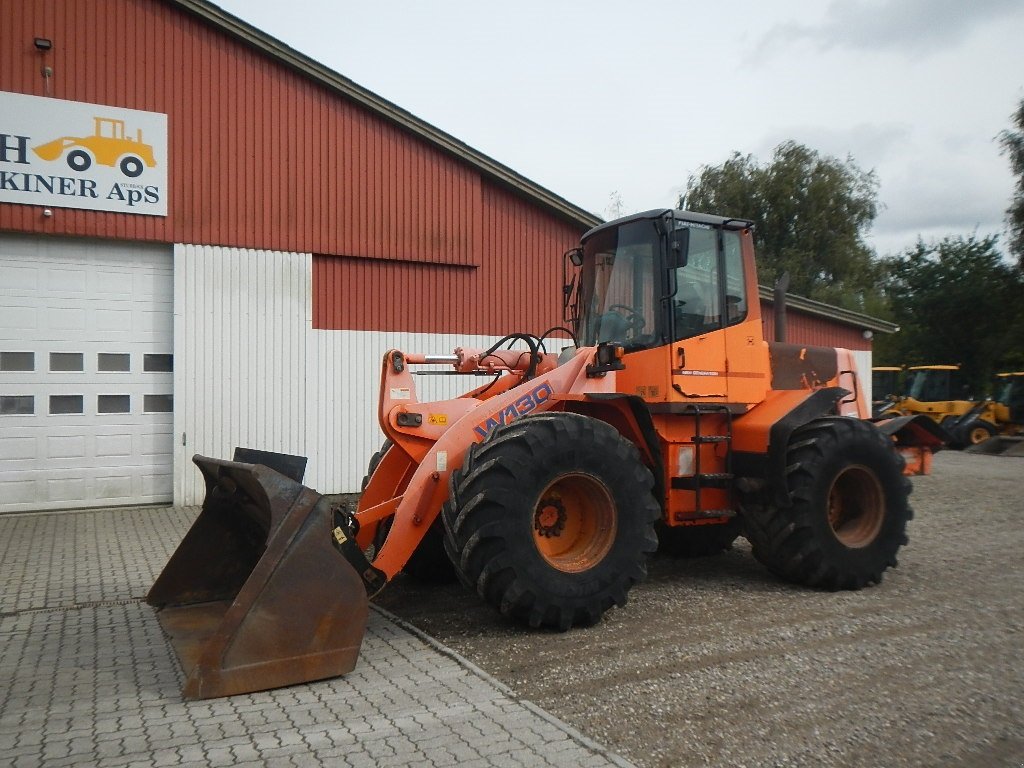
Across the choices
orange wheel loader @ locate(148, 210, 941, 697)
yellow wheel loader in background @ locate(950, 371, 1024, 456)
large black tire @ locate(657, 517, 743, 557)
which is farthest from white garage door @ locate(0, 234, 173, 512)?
yellow wheel loader in background @ locate(950, 371, 1024, 456)

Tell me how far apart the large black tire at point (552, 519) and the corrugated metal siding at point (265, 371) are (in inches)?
279

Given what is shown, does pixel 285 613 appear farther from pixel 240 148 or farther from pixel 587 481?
pixel 240 148

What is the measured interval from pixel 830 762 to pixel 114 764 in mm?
3129

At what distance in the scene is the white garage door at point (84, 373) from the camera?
432 inches

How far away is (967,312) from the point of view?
3269cm

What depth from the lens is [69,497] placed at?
36.8 feet

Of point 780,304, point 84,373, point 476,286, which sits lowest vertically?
point 84,373

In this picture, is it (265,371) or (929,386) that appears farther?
(929,386)

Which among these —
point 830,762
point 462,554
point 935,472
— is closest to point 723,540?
point 462,554

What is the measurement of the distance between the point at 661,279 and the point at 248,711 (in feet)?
14.1

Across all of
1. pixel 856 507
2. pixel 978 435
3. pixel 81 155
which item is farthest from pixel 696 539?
pixel 978 435

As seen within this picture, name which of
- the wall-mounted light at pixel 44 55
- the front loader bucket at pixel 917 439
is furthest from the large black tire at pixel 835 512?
the wall-mounted light at pixel 44 55

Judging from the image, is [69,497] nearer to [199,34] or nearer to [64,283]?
[64,283]

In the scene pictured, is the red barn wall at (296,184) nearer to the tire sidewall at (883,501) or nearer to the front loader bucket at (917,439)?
the front loader bucket at (917,439)
